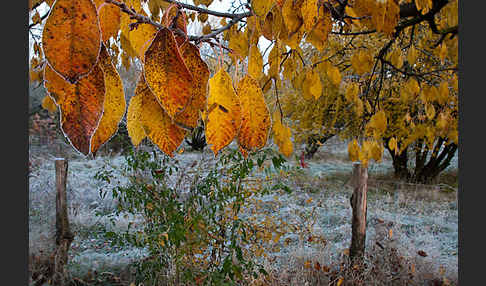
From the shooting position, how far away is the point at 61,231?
6.42ft

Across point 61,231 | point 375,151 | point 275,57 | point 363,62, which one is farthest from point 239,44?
point 61,231

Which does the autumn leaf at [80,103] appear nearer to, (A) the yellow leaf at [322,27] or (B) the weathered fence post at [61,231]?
(A) the yellow leaf at [322,27]

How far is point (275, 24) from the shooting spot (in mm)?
463

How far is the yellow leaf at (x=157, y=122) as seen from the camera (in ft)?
0.82

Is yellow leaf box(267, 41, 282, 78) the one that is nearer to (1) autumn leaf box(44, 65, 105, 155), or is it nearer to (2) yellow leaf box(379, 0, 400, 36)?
(2) yellow leaf box(379, 0, 400, 36)

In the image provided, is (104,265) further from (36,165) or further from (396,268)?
(36,165)

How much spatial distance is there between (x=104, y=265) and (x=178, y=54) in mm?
2074

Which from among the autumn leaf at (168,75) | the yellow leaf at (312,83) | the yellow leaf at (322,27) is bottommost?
the autumn leaf at (168,75)

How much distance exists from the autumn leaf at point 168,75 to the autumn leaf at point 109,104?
26 mm

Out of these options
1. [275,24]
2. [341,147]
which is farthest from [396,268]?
[341,147]

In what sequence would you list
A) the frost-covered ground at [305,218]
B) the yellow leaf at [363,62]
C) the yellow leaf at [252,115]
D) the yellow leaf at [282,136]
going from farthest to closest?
the frost-covered ground at [305,218] → the yellow leaf at [363,62] → the yellow leaf at [282,136] → the yellow leaf at [252,115]

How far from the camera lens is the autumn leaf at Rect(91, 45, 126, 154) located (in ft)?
0.77

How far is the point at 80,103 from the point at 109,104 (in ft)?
0.09

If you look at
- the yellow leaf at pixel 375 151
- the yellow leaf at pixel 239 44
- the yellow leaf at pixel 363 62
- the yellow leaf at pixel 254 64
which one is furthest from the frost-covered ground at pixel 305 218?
the yellow leaf at pixel 254 64
